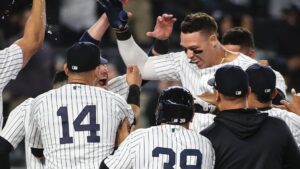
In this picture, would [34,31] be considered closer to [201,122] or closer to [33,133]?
[33,133]

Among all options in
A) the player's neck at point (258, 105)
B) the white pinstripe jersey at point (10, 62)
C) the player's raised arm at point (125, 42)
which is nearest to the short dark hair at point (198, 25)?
the player's raised arm at point (125, 42)

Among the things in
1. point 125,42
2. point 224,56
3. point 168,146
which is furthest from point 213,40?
point 168,146

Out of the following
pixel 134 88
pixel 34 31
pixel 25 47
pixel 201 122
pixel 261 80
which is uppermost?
pixel 34 31

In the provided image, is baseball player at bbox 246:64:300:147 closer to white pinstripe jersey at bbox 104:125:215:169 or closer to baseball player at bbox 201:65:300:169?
baseball player at bbox 201:65:300:169

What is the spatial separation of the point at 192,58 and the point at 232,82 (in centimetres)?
142

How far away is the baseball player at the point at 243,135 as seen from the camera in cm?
679

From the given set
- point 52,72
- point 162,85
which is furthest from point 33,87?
point 162,85

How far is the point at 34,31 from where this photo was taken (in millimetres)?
7391

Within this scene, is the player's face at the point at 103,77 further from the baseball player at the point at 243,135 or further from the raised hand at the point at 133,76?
the baseball player at the point at 243,135

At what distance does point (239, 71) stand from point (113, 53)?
281 inches

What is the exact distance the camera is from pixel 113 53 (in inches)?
551

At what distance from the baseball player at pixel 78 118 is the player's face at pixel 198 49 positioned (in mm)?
1272

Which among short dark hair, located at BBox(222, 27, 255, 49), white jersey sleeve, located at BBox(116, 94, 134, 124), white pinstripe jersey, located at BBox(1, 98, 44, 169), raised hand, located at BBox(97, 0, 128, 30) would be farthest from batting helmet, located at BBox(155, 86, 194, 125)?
short dark hair, located at BBox(222, 27, 255, 49)

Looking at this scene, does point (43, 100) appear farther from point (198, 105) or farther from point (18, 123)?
point (198, 105)
